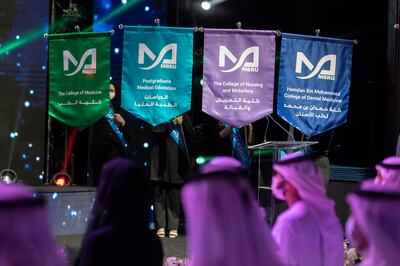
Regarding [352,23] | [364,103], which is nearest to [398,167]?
[364,103]

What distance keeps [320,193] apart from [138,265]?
4.33 ft

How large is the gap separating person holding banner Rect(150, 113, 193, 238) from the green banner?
5.14 feet

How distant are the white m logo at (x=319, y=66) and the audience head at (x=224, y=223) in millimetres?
4179

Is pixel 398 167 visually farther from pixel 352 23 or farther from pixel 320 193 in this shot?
pixel 352 23

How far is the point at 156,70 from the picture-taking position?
254 inches

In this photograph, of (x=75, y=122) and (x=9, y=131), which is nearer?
(x=75, y=122)

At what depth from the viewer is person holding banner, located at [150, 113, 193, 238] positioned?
314 inches

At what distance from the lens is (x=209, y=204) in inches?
104

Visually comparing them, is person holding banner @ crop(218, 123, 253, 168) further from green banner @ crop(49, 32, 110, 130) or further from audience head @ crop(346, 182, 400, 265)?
audience head @ crop(346, 182, 400, 265)

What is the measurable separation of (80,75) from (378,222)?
15.0ft

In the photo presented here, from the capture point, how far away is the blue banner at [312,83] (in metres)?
6.72

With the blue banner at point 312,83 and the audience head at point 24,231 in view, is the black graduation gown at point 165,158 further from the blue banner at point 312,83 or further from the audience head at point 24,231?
the audience head at point 24,231

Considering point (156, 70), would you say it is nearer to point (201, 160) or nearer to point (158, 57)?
point (158, 57)

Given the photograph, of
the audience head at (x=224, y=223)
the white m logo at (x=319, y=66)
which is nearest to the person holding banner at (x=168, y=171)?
the white m logo at (x=319, y=66)
